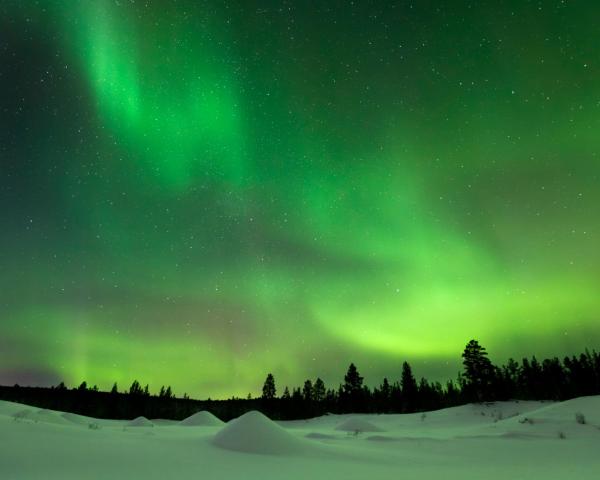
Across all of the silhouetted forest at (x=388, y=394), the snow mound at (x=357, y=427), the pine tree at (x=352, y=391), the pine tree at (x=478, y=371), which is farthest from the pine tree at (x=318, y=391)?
the snow mound at (x=357, y=427)

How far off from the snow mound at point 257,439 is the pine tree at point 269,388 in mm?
86070

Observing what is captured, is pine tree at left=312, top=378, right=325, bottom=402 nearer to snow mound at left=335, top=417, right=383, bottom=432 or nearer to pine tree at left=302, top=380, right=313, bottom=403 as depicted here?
pine tree at left=302, top=380, right=313, bottom=403

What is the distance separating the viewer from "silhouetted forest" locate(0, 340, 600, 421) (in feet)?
179

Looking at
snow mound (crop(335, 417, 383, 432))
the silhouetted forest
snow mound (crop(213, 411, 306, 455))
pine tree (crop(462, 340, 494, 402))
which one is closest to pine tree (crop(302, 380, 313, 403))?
the silhouetted forest

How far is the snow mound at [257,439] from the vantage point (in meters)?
10.9

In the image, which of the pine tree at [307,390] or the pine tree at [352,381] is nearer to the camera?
the pine tree at [352,381]

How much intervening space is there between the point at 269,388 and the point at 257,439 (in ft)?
293

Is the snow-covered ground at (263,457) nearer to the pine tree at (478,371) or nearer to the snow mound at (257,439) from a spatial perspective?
the snow mound at (257,439)

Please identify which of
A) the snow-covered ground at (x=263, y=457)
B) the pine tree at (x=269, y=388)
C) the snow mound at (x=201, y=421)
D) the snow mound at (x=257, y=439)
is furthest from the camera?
the pine tree at (x=269, y=388)

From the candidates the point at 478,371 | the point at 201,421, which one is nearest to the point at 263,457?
the point at 201,421

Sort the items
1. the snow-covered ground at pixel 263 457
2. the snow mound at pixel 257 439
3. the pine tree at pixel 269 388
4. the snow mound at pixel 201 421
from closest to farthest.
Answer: the snow-covered ground at pixel 263 457, the snow mound at pixel 257 439, the snow mound at pixel 201 421, the pine tree at pixel 269 388

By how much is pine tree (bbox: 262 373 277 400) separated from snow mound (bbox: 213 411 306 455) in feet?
282

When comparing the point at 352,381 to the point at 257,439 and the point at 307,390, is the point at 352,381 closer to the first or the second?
the point at 307,390

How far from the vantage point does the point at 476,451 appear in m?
12.7
